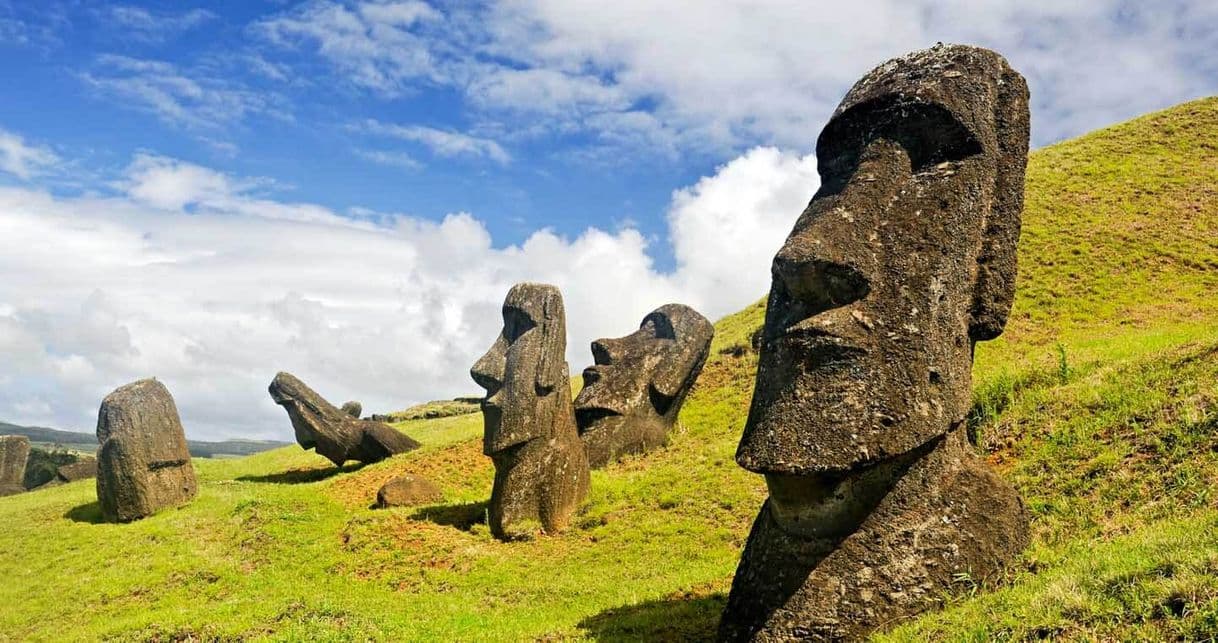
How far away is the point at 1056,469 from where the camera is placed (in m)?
9.65

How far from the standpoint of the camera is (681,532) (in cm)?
1409

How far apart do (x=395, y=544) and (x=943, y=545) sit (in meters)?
10.7

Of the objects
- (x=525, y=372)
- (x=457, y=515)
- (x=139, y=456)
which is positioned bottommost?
(x=457, y=515)

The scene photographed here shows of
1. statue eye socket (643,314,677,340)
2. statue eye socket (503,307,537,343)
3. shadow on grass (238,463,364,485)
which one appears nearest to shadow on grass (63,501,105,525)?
shadow on grass (238,463,364,485)

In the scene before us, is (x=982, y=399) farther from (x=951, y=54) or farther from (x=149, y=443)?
(x=149, y=443)

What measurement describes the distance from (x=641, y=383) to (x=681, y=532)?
7.97 meters

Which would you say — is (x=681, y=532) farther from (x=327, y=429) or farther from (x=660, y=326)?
(x=327, y=429)

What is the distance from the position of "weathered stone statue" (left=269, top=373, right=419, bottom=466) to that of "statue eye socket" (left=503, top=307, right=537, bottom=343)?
1009 cm

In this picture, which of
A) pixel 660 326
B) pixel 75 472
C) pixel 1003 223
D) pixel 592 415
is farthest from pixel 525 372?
pixel 75 472

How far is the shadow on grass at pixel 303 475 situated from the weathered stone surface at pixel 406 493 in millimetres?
6550

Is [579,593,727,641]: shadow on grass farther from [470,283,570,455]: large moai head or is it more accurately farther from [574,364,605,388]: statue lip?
[574,364,605,388]: statue lip

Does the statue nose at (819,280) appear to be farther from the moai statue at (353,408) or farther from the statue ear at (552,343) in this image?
the moai statue at (353,408)

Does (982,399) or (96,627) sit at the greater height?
(982,399)

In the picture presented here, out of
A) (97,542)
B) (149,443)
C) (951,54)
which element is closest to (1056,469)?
(951,54)
